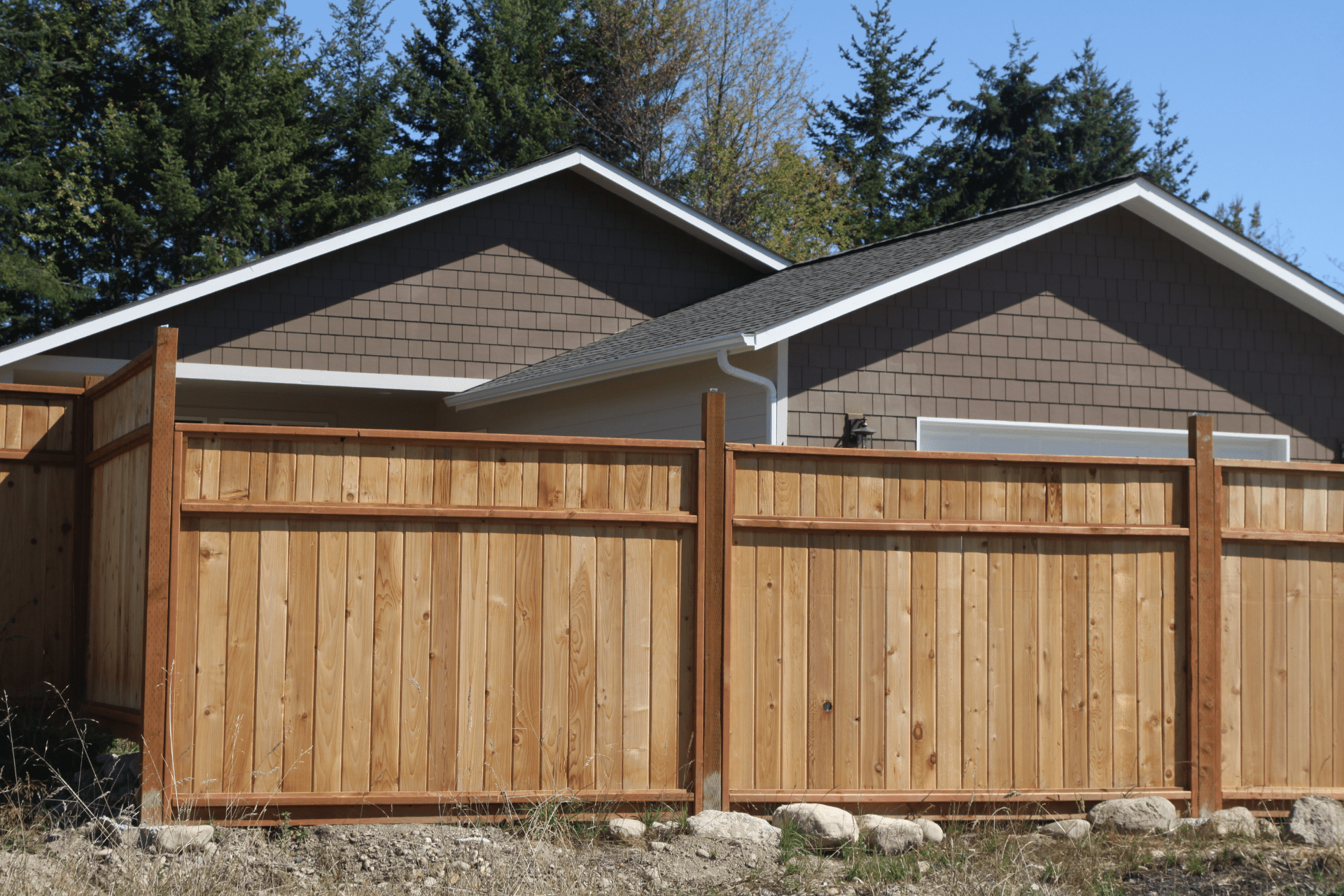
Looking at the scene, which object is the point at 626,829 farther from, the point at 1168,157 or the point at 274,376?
the point at 1168,157

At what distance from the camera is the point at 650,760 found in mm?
5895

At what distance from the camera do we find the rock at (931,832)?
5844mm

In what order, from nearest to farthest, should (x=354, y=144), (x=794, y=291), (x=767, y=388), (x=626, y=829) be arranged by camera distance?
(x=626, y=829), (x=767, y=388), (x=794, y=291), (x=354, y=144)

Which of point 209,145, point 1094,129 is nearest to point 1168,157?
point 1094,129

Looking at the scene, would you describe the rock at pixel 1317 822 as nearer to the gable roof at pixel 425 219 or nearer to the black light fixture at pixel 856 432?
the black light fixture at pixel 856 432

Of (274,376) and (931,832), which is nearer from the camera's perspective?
(931,832)

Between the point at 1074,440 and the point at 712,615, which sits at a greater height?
the point at 1074,440

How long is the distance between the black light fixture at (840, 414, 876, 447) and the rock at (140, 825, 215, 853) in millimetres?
5476

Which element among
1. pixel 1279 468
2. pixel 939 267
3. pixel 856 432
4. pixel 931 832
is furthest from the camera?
pixel 939 267

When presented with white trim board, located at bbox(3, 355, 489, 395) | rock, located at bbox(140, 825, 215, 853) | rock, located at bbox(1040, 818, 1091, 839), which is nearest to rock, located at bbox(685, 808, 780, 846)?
rock, located at bbox(1040, 818, 1091, 839)

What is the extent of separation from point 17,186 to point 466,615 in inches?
858

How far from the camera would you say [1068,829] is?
240 inches

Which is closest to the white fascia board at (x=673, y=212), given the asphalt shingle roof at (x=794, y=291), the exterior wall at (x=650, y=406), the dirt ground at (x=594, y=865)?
the asphalt shingle roof at (x=794, y=291)

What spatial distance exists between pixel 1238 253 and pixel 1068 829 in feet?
19.9
